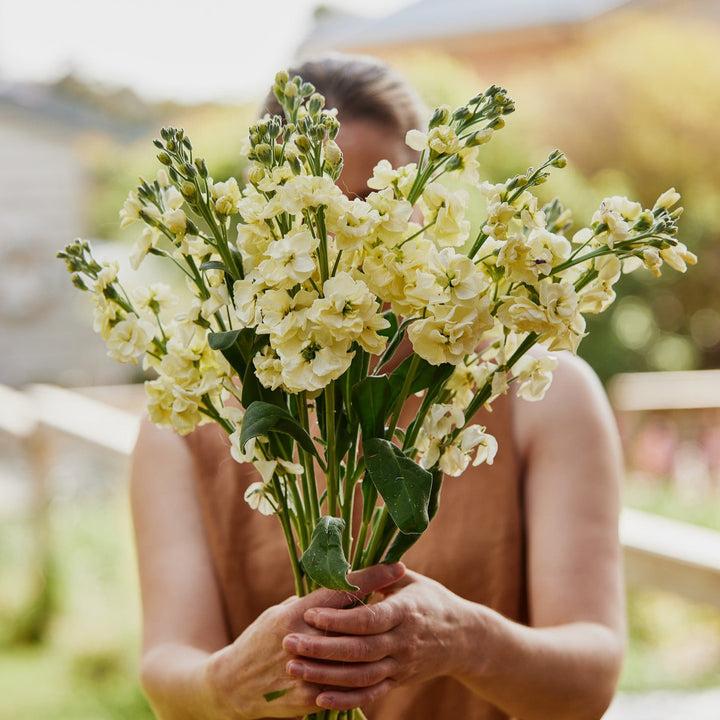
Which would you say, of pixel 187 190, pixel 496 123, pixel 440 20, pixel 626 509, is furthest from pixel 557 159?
pixel 440 20

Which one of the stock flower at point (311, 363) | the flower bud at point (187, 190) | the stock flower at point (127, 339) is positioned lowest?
the stock flower at point (311, 363)

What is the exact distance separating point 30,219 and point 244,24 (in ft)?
27.9

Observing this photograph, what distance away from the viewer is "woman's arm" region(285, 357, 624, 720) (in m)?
0.80

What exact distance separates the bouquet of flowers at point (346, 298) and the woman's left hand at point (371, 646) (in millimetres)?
53

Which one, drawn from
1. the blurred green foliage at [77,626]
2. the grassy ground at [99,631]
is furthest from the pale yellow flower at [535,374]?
the blurred green foliage at [77,626]

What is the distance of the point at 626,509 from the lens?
225cm

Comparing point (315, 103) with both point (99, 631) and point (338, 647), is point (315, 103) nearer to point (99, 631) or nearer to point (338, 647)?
point (338, 647)

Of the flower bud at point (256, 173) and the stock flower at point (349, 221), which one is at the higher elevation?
the flower bud at point (256, 173)

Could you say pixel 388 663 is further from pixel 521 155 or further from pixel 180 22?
pixel 180 22

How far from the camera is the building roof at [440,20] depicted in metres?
18.9

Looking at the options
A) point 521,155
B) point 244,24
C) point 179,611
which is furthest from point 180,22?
point 179,611

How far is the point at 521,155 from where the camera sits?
7.88 m

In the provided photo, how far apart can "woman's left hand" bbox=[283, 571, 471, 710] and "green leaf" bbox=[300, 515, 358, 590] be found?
0.06 m

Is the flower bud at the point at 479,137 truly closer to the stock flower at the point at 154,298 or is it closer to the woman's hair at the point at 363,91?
the stock flower at the point at 154,298
